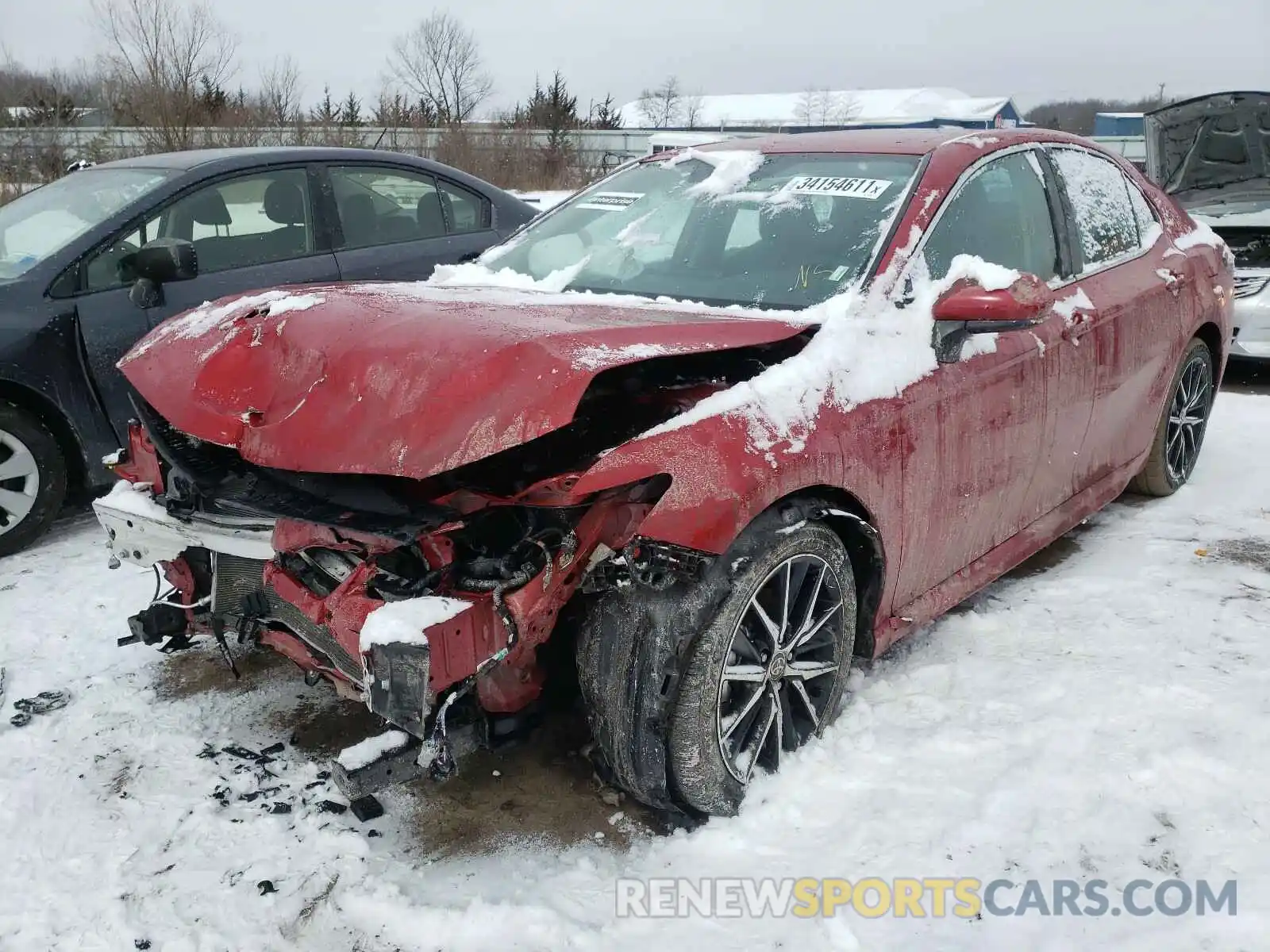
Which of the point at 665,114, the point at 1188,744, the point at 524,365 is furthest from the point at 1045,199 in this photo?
the point at 665,114

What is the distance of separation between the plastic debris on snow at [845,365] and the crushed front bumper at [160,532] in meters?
1.05

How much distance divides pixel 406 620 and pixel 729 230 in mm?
1835

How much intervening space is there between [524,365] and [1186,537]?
11.1 ft

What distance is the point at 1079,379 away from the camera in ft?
11.4

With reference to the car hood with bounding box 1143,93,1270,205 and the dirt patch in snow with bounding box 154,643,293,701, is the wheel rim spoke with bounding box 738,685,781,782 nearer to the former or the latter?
the dirt patch in snow with bounding box 154,643,293,701

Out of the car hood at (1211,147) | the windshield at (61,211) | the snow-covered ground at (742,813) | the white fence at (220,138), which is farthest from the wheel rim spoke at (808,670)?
the white fence at (220,138)

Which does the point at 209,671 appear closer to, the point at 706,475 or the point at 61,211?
the point at 706,475

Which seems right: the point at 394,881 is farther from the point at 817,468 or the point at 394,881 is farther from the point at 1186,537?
the point at 1186,537

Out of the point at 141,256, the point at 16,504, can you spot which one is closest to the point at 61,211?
the point at 141,256

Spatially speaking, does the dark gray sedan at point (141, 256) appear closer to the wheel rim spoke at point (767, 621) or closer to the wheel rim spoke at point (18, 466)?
the wheel rim spoke at point (18, 466)

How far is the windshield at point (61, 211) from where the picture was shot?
442 cm

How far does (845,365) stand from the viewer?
2.60m

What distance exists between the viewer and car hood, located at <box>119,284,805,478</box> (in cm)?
217

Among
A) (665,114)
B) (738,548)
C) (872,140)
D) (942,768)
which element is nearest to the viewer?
Result: (738,548)
